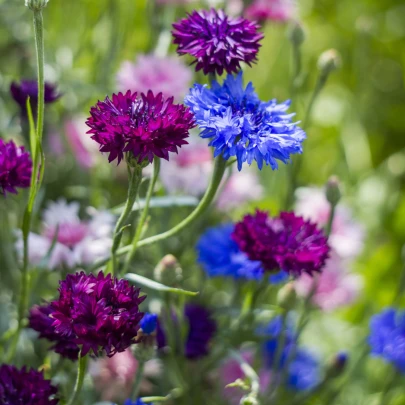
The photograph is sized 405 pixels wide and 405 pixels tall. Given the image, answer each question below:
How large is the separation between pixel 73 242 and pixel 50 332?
0.67ft

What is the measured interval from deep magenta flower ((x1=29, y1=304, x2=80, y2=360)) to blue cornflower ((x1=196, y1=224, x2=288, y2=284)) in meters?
0.17

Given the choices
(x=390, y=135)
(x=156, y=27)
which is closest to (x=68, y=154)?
(x=156, y=27)

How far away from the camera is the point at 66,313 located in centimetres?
39

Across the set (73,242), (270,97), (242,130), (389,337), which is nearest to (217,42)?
(242,130)

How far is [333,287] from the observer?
891mm

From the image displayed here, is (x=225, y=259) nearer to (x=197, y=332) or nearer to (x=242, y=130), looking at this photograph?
(x=197, y=332)

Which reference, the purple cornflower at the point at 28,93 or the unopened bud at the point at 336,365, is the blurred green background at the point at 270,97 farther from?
the unopened bud at the point at 336,365

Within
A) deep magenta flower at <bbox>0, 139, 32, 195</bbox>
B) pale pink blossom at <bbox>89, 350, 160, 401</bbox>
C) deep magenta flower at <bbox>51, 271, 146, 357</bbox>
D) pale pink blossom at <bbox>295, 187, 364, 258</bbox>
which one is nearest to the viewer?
deep magenta flower at <bbox>51, 271, 146, 357</bbox>

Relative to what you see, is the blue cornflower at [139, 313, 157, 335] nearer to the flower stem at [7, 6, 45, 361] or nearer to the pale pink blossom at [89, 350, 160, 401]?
the flower stem at [7, 6, 45, 361]

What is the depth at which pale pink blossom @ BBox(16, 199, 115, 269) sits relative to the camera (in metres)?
0.65

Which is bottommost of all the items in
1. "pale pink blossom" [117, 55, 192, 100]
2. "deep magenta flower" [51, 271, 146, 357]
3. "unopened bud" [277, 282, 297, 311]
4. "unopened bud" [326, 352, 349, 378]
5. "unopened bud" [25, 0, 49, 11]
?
"deep magenta flower" [51, 271, 146, 357]

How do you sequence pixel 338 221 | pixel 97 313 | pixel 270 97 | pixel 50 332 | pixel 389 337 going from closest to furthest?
pixel 97 313 → pixel 50 332 → pixel 389 337 → pixel 338 221 → pixel 270 97

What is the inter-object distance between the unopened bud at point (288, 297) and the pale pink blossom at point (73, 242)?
17cm

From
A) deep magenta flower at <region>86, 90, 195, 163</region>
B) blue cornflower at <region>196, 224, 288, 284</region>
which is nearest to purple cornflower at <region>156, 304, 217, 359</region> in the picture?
blue cornflower at <region>196, 224, 288, 284</region>
